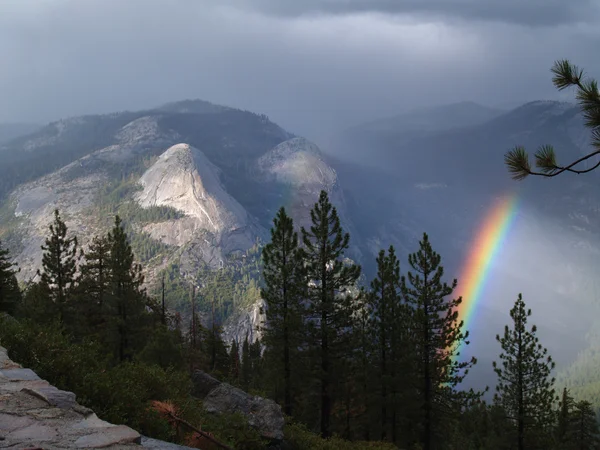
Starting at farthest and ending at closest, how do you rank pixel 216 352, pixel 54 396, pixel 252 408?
1. pixel 216 352
2. pixel 252 408
3. pixel 54 396

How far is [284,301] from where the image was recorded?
2556cm

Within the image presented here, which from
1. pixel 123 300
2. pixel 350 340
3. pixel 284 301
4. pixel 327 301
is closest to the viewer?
pixel 327 301

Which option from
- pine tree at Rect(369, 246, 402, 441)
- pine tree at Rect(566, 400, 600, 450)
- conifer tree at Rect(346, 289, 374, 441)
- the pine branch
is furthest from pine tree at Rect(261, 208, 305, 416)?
pine tree at Rect(566, 400, 600, 450)

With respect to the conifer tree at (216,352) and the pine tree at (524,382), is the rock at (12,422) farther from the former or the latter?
the conifer tree at (216,352)

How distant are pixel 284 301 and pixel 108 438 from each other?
822 inches

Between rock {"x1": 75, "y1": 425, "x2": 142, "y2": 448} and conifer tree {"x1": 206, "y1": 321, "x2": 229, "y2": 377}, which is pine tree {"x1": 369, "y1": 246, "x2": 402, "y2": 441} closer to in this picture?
rock {"x1": 75, "y1": 425, "x2": 142, "y2": 448}

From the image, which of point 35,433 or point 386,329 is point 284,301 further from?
point 35,433

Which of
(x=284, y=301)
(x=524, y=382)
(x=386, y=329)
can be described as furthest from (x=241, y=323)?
(x=284, y=301)

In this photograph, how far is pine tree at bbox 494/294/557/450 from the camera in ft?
93.3

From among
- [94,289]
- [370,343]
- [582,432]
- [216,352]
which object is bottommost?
[582,432]

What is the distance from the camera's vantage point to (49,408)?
546 centimetres

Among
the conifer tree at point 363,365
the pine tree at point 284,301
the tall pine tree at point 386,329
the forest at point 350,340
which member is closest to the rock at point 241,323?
the forest at point 350,340

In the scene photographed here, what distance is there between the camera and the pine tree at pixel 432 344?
2600cm

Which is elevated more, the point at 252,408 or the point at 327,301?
the point at 327,301
